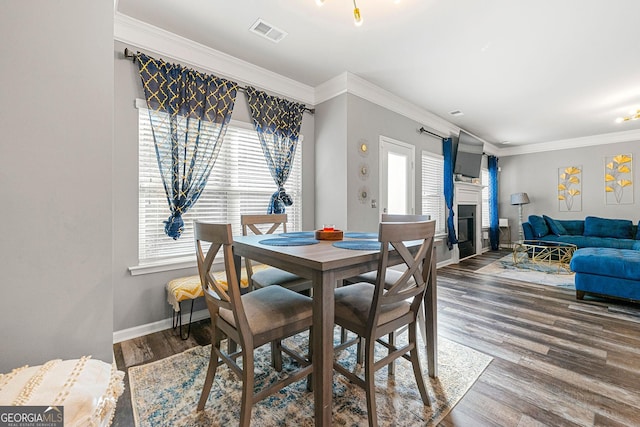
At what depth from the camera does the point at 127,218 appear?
2342 millimetres

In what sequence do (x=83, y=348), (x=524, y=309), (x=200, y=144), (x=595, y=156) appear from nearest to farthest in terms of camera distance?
(x=83, y=348) < (x=200, y=144) < (x=524, y=309) < (x=595, y=156)

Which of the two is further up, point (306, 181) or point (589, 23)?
point (589, 23)

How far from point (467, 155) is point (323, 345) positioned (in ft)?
18.4

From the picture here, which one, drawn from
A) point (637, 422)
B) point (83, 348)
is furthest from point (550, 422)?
point (83, 348)

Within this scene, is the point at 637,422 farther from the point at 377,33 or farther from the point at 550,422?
the point at 377,33

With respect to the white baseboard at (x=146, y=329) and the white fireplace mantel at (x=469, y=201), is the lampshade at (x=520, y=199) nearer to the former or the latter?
the white fireplace mantel at (x=469, y=201)

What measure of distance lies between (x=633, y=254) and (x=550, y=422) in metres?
3.26

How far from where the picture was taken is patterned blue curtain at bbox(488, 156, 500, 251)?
23.3 feet

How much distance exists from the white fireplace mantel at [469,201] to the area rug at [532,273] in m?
0.76

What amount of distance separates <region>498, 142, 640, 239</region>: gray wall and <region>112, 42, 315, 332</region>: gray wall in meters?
8.33

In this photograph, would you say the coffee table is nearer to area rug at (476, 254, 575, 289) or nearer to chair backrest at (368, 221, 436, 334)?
area rug at (476, 254, 575, 289)

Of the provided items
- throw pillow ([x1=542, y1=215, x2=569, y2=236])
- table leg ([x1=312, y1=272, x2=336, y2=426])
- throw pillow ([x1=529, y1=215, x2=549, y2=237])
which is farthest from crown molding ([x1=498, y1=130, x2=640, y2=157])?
table leg ([x1=312, y1=272, x2=336, y2=426])

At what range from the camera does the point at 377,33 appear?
2518 mm

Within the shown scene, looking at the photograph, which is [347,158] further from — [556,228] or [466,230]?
[556,228]
